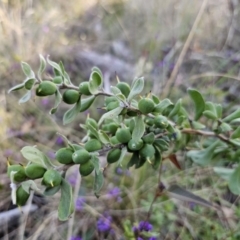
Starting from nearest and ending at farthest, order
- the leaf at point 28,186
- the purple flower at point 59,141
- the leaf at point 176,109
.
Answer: the leaf at point 28,186 → the leaf at point 176,109 → the purple flower at point 59,141

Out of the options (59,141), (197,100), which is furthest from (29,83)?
(59,141)

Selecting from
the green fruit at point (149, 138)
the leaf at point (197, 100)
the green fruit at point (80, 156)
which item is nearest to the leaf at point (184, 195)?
the leaf at point (197, 100)

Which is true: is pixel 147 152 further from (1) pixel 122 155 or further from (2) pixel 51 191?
(2) pixel 51 191

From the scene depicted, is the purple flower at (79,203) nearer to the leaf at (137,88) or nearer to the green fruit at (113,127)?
the green fruit at (113,127)

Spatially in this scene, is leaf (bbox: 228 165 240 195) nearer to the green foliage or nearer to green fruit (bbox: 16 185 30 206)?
the green foliage

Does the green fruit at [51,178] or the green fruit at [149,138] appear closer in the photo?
the green fruit at [51,178]

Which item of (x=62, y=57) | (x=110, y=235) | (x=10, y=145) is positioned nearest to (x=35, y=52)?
(x=62, y=57)
